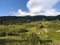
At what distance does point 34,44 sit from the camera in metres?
90.7

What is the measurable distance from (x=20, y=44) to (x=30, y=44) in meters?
5.53

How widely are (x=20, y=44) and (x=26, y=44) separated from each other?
3.28 meters

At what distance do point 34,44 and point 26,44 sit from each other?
4474 millimetres

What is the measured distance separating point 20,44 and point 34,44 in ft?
23.9

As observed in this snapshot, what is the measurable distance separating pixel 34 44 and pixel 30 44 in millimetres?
3374

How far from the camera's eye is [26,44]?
89000mm

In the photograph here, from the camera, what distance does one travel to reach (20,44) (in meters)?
90.0

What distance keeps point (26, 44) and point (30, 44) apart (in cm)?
225

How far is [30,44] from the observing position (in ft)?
289
